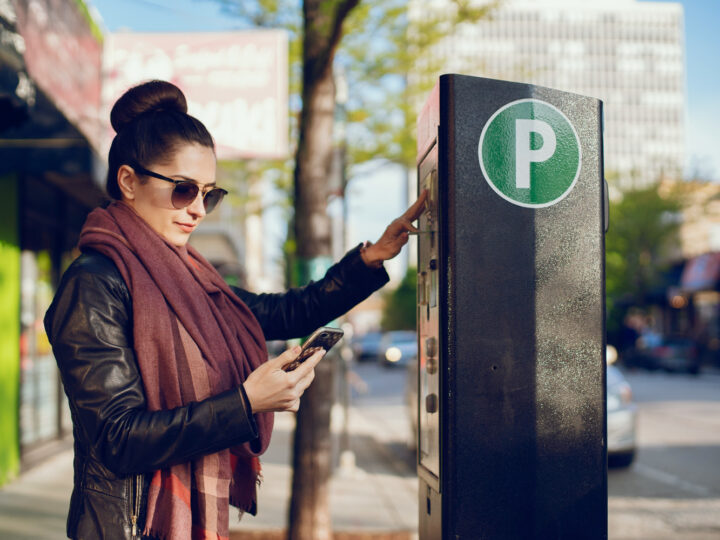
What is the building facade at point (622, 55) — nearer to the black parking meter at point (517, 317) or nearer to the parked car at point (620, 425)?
the parked car at point (620, 425)

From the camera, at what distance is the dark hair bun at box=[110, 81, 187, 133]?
1.99 metres

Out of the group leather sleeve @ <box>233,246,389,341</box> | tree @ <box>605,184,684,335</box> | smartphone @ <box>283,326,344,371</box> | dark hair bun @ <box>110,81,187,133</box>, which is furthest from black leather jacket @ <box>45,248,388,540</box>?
tree @ <box>605,184,684,335</box>

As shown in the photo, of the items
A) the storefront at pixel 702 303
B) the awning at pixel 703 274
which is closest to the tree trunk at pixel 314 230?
the storefront at pixel 702 303

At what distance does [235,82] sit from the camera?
25.2 feet

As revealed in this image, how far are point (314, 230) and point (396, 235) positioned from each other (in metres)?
2.65

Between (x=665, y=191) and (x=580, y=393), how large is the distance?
4011cm

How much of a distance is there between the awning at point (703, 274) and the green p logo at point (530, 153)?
103 feet

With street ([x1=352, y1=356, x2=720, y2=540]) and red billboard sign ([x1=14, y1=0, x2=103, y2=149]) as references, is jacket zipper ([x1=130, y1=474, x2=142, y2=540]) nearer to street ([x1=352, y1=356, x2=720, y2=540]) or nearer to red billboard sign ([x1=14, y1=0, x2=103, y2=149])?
street ([x1=352, y1=356, x2=720, y2=540])

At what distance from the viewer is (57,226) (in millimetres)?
9266

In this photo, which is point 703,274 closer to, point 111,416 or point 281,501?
point 281,501

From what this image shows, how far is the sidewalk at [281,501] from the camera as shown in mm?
5363

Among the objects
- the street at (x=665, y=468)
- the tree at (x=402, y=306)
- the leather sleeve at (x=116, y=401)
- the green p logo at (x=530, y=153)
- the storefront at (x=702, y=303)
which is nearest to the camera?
the leather sleeve at (x=116, y=401)

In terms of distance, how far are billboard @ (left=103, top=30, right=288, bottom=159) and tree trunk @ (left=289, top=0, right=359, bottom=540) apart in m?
2.76

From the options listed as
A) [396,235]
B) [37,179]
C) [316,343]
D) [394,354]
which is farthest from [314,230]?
[37,179]
